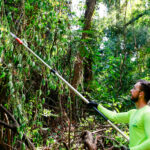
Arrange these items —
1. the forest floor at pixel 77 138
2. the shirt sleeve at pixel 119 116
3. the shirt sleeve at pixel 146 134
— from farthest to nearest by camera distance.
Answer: the forest floor at pixel 77 138 → the shirt sleeve at pixel 119 116 → the shirt sleeve at pixel 146 134

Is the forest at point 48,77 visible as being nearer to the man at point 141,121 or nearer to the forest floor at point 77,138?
the forest floor at point 77,138

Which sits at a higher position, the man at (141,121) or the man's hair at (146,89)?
the man's hair at (146,89)

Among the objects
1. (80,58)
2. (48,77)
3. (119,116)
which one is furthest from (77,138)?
(80,58)

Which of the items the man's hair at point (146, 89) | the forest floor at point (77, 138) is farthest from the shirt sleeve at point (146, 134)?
the forest floor at point (77, 138)

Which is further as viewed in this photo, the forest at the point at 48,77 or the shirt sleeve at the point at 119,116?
the forest at the point at 48,77

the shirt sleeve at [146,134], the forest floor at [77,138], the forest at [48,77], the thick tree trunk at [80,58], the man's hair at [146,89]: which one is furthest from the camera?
the thick tree trunk at [80,58]

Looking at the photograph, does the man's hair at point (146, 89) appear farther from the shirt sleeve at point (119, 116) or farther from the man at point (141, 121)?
the shirt sleeve at point (119, 116)

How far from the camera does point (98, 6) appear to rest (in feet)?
17.2

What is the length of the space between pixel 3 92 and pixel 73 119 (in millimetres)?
1797

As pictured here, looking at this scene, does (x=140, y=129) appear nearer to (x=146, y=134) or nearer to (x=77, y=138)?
(x=146, y=134)

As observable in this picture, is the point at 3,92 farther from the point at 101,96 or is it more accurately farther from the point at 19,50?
the point at 101,96

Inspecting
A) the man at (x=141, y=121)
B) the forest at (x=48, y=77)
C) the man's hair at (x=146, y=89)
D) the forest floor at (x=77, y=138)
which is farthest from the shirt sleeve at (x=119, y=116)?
the forest floor at (x=77, y=138)

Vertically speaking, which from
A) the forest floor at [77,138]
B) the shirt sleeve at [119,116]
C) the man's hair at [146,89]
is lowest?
the forest floor at [77,138]

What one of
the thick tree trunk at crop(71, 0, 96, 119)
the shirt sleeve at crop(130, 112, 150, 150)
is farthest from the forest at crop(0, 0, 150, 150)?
the shirt sleeve at crop(130, 112, 150, 150)
